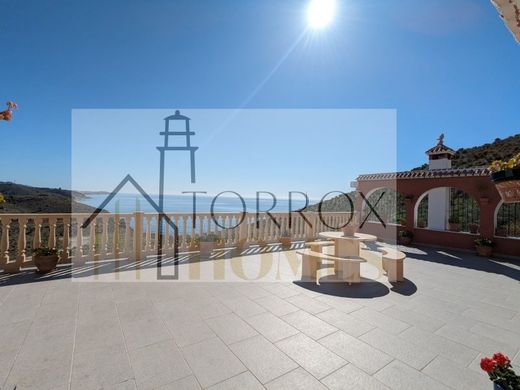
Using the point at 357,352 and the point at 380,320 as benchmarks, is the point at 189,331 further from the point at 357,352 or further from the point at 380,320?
the point at 380,320

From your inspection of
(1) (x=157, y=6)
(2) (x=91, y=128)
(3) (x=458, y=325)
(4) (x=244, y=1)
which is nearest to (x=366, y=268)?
(3) (x=458, y=325)

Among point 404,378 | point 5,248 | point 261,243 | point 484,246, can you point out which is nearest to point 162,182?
point 5,248

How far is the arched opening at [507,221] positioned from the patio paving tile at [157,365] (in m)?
8.42

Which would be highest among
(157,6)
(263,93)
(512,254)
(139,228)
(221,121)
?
(157,6)

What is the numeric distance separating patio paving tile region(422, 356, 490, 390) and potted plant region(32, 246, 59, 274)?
5176 mm

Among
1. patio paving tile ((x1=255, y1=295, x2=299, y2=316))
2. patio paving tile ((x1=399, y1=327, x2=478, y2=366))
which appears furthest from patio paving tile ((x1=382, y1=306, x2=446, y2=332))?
patio paving tile ((x1=255, y1=295, x2=299, y2=316))

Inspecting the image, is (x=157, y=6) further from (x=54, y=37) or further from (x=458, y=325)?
(x=458, y=325)

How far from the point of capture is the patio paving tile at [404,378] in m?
1.73

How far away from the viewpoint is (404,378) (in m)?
1.82

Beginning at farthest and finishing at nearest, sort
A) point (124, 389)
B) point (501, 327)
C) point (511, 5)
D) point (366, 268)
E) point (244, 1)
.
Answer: point (366, 268) → point (244, 1) → point (501, 327) → point (124, 389) → point (511, 5)

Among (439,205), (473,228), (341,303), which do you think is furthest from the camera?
(439,205)

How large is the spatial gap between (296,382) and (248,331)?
798 mm

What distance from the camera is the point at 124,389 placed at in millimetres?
1663

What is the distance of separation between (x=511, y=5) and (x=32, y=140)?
10.6m
